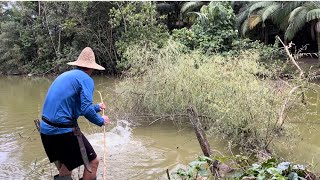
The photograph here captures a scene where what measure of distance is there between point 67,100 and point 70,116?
191 millimetres

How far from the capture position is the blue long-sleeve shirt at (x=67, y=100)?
413 centimetres

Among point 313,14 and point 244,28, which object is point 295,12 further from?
point 244,28

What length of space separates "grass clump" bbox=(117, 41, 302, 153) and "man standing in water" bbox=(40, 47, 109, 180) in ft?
8.52

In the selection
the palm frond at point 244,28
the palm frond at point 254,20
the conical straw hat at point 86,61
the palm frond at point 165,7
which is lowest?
the palm frond at point 244,28

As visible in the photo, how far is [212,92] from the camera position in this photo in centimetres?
804

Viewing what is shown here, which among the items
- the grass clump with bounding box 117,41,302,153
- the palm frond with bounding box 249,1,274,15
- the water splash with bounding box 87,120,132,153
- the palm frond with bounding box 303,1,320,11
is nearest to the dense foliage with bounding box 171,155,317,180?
the grass clump with bounding box 117,41,302,153

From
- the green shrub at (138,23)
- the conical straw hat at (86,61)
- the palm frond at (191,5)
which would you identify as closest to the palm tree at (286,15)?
the palm frond at (191,5)

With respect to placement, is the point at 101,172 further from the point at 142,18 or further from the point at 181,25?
the point at 181,25

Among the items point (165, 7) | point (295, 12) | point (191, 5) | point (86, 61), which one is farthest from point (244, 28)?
point (86, 61)

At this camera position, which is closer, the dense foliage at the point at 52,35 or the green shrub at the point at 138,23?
the green shrub at the point at 138,23

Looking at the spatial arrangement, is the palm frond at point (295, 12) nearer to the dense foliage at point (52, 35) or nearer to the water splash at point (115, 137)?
the dense foliage at point (52, 35)

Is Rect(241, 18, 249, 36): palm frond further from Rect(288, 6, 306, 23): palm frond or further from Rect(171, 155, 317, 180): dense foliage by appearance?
Rect(171, 155, 317, 180): dense foliage

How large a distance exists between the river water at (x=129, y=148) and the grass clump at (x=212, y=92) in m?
0.56

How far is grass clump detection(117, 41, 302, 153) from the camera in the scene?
661 centimetres
